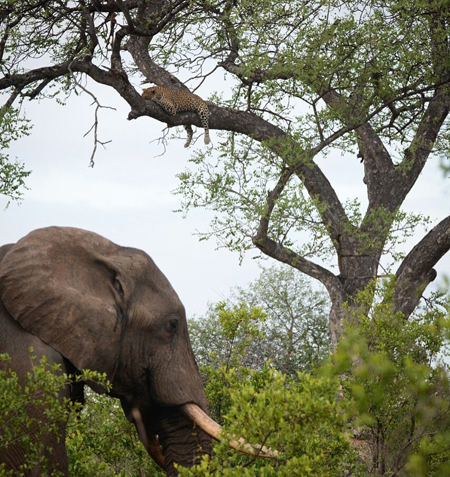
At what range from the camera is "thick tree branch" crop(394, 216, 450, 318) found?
12.0m

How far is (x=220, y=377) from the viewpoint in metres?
6.23

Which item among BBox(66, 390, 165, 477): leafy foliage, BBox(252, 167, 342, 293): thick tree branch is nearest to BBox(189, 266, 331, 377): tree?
BBox(252, 167, 342, 293): thick tree branch

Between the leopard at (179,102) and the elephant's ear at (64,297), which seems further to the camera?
→ the leopard at (179,102)

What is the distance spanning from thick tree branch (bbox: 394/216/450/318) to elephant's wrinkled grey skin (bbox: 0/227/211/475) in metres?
6.91

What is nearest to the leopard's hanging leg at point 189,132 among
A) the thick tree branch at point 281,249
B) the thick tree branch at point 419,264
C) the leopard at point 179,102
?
the leopard at point 179,102

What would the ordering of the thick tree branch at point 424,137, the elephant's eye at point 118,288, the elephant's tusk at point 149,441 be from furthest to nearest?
1. the thick tree branch at point 424,137
2. the elephant's tusk at point 149,441
3. the elephant's eye at point 118,288

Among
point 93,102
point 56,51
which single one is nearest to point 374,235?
point 93,102

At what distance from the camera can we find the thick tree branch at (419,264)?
1201 cm

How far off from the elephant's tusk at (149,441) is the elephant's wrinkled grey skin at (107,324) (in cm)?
2

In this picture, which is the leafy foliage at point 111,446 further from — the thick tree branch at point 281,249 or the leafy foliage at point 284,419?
the thick tree branch at point 281,249

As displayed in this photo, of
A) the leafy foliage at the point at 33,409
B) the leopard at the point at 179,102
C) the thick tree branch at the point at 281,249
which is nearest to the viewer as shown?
the leafy foliage at the point at 33,409

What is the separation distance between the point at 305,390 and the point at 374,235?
27.3ft

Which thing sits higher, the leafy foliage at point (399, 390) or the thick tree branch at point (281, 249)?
the thick tree branch at point (281, 249)

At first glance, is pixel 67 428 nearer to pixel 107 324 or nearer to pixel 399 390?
pixel 107 324
